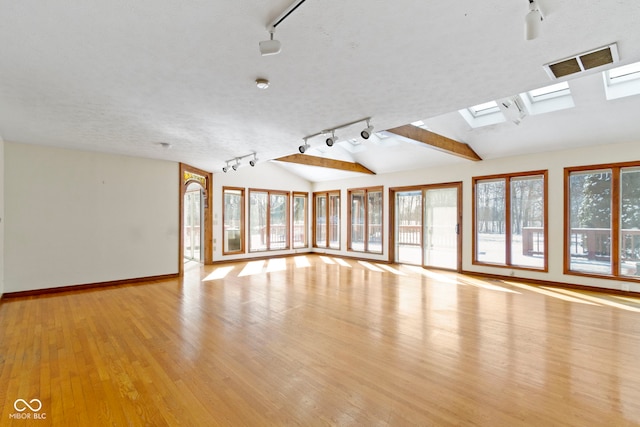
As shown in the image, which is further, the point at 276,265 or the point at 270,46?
the point at 276,265

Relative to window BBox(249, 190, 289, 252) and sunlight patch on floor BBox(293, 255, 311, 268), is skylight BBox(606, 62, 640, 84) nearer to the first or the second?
sunlight patch on floor BBox(293, 255, 311, 268)

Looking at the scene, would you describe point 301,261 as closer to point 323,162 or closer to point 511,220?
point 323,162

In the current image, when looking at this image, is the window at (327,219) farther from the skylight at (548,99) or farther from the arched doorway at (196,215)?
the skylight at (548,99)

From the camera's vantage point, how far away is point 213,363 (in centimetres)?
268

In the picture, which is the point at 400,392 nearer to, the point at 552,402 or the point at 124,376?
the point at 552,402

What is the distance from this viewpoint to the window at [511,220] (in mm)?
5902

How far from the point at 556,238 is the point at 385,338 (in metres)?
4.50

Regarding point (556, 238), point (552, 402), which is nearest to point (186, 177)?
point (552, 402)

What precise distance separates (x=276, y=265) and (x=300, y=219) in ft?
8.68

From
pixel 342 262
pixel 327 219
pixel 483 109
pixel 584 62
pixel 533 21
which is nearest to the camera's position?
pixel 533 21

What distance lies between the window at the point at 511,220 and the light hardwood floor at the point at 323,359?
1.22 metres

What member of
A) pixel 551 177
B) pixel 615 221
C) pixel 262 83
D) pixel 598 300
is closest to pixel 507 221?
pixel 551 177

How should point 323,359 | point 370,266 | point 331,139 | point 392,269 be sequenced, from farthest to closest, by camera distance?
point 370,266 < point 392,269 < point 331,139 < point 323,359

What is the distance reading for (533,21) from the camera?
162cm
